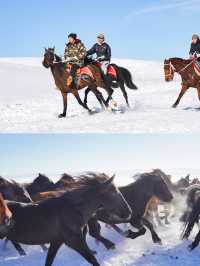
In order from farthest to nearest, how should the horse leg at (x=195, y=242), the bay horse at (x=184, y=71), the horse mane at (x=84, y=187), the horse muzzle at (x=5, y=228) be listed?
the bay horse at (x=184, y=71) < the horse leg at (x=195, y=242) < the horse mane at (x=84, y=187) < the horse muzzle at (x=5, y=228)

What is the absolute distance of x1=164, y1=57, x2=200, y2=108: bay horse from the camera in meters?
16.3

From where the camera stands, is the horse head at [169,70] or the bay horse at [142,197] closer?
the bay horse at [142,197]

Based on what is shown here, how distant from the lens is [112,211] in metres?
9.38

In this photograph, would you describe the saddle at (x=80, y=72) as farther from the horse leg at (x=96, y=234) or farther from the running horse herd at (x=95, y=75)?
the horse leg at (x=96, y=234)

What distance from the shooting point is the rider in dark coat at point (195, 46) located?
1547 cm

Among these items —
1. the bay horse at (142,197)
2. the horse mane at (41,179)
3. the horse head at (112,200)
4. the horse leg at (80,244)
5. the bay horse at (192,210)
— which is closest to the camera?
the horse leg at (80,244)

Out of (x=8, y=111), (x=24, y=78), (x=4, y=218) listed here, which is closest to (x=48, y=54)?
(x=8, y=111)

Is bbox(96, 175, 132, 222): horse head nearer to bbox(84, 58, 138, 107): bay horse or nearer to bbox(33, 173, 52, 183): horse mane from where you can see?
bbox(33, 173, 52, 183): horse mane

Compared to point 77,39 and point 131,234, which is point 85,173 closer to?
point 131,234

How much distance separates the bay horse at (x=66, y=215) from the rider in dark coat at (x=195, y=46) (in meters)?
7.52

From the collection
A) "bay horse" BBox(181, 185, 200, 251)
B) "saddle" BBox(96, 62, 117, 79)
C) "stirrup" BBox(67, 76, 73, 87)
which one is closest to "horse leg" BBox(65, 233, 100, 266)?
"bay horse" BBox(181, 185, 200, 251)

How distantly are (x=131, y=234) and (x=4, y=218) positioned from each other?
13.3 feet

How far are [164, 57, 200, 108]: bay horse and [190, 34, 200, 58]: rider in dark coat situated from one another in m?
0.22

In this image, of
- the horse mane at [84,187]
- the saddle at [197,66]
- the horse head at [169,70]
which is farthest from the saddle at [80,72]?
the horse mane at [84,187]
